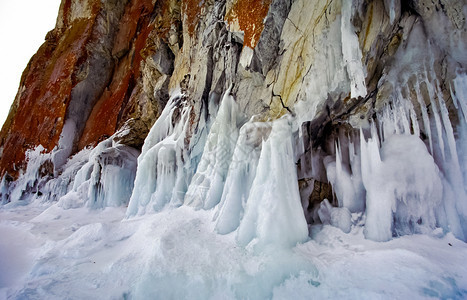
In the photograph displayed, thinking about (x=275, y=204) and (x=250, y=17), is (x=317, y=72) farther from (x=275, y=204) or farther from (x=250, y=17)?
(x=275, y=204)

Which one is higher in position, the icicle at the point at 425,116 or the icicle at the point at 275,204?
the icicle at the point at 425,116

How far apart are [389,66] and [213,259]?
4766 mm

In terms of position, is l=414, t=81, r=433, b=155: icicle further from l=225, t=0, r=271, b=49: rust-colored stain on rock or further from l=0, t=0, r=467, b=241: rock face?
l=225, t=0, r=271, b=49: rust-colored stain on rock

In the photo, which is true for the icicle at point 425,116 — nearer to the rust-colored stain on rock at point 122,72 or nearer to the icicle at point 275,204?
the icicle at point 275,204

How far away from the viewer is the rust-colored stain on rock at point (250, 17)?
526 cm

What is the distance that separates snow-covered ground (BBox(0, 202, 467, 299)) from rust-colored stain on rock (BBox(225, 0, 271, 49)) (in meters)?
4.68

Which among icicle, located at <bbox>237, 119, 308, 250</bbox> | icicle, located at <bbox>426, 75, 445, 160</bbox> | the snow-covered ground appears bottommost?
the snow-covered ground

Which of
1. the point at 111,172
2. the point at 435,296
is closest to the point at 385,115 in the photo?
the point at 435,296

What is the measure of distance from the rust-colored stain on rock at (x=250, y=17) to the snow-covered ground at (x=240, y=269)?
468 cm

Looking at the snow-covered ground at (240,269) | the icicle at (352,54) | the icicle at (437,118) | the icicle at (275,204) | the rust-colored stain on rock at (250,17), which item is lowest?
the snow-covered ground at (240,269)

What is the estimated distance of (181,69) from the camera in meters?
8.84

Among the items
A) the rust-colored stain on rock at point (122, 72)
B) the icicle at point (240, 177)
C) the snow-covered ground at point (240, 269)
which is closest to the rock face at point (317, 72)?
the icicle at point (240, 177)

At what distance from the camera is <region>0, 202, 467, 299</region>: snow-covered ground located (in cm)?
246

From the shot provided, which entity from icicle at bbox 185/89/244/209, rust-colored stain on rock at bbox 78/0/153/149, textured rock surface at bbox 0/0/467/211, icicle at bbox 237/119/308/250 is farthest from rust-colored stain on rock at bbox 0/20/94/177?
icicle at bbox 237/119/308/250
